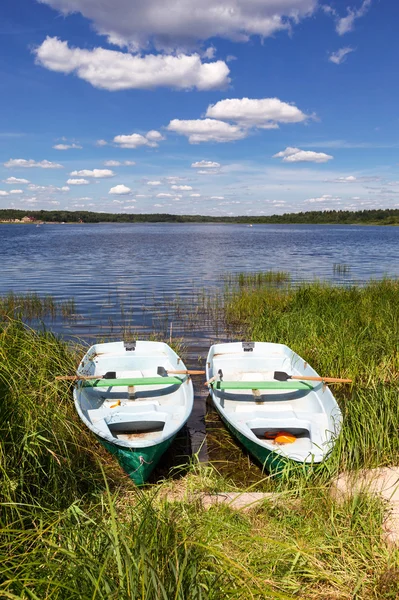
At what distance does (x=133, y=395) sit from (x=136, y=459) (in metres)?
2.15

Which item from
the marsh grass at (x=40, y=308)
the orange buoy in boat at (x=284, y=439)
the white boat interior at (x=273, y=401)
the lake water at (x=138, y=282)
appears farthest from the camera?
the marsh grass at (x=40, y=308)

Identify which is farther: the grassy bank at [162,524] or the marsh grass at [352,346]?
the marsh grass at [352,346]

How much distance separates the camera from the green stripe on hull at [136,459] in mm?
5262

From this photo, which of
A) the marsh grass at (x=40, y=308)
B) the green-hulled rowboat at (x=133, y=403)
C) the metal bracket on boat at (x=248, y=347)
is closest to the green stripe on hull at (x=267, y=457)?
the green-hulled rowboat at (x=133, y=403)

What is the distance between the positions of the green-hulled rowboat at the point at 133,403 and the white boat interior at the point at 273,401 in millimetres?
692

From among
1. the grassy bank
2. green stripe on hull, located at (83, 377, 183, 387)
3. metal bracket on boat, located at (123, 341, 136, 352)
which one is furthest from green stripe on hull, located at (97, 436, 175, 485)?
metal bracket on boat, located at (123, 341, 136, 352)

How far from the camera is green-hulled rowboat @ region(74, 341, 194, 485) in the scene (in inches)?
211

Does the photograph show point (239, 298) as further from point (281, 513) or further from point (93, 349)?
point (281, 513)

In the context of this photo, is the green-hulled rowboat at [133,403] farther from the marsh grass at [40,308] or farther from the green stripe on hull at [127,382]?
the marsh grass at [40,308]

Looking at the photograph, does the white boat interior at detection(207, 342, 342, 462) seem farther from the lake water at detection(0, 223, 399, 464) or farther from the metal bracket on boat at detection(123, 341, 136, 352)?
the metal bracket on boat at detection(123, 341, 136, 352)

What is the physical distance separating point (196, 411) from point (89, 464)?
309 cm

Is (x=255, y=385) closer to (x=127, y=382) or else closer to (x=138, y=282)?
(x=127, y=382)

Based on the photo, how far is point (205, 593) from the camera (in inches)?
101

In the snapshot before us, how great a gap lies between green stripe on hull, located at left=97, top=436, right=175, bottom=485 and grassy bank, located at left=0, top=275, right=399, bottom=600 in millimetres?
173
